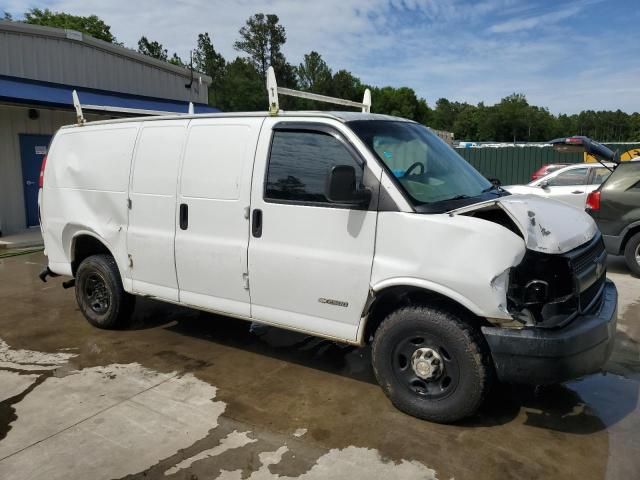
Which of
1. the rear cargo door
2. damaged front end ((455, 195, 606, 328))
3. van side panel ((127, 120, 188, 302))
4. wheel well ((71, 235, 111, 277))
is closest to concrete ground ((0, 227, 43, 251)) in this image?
wheel well ((71, 235, 111, 277))

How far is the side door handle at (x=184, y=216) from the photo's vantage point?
4.60 m

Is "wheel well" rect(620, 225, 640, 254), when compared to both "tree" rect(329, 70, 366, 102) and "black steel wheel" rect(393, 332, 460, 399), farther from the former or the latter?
"tree" rect(329, 70, 366, 102)

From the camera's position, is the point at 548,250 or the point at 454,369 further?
the point at 454,369

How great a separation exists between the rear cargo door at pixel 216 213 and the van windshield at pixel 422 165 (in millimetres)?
1015

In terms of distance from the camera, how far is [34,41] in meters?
13.4

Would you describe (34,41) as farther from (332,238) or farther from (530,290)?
(530,290)

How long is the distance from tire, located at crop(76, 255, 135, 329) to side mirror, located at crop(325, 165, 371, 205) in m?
2.92

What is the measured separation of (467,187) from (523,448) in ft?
6.35

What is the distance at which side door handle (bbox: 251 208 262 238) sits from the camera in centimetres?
417

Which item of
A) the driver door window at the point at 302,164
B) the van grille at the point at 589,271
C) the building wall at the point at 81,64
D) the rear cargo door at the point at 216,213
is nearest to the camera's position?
the van grille at the point at 589,271

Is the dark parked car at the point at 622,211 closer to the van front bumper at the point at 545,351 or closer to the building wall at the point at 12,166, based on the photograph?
the van front bumper at the point at 545,351

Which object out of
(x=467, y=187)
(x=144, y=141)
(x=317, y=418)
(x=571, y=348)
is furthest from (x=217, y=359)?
(x=571, y=348)

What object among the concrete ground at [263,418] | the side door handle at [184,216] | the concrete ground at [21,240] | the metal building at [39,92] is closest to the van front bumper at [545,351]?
the concrete ground at [263,418]

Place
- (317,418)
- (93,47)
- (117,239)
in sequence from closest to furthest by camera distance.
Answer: (317,418), (117,239), (93,47)
